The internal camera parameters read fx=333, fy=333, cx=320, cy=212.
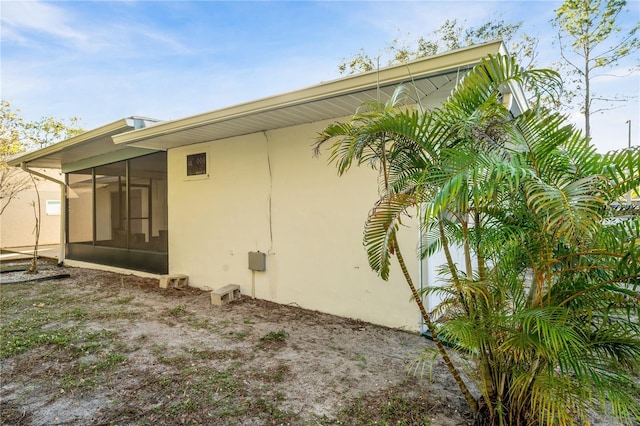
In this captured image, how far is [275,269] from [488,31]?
1414 centimetres

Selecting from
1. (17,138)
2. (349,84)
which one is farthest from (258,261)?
(17,138)

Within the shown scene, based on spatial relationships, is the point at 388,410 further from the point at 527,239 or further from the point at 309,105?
the point at 309,105

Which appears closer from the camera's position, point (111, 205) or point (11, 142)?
point (111, 205)

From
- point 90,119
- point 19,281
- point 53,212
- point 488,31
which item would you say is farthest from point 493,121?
point 90,119

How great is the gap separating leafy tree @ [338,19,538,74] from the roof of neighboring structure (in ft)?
28.8

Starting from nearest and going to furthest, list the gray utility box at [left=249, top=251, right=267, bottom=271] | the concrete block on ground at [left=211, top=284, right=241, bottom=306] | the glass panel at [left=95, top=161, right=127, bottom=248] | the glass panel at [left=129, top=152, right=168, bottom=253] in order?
the concrete block on ground at [left=211, top=284, right=241, bottom=306]
the gray utility box at [left=249, top=251, right=267, bottom=271]
the glass panel at [left=129, top=152, right=168, bottom=253]
the glass panel at [left=95, top=161, right=127, bottom=248]

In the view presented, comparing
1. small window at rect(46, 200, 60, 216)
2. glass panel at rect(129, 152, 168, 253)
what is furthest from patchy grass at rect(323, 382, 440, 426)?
small window at rect(46, 200, 60, 216)

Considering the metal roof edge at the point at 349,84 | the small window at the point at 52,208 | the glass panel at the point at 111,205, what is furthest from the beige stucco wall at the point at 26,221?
the metal roof edge at the point at 349,84

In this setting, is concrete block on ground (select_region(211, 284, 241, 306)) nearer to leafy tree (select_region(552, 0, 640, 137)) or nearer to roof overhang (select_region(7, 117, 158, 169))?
roof overhang (select_region(7, 117, 158, 169))

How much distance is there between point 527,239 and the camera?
5.67ft

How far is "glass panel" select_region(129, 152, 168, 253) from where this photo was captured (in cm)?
638

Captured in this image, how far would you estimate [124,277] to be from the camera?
6797mm

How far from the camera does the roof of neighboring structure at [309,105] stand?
2.61 meters

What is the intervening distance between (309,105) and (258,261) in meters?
2.41
